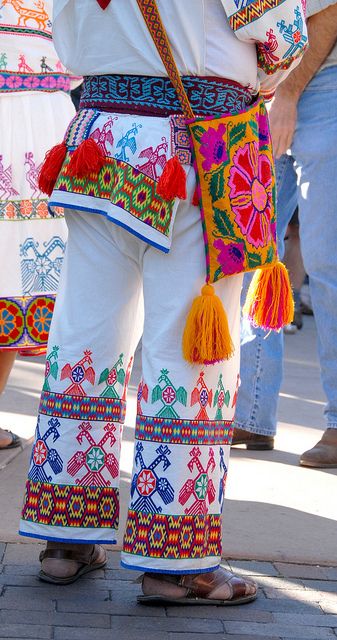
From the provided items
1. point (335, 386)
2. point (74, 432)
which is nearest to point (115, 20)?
point (74, 432)

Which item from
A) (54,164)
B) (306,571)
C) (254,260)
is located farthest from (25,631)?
(54,164)

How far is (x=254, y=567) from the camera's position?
3.24m

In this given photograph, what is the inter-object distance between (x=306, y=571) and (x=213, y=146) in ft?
3.76

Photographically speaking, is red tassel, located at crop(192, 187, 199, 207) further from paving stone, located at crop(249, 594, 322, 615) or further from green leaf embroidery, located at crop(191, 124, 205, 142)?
paving stone, located at crop(249, 594, 322, 615)

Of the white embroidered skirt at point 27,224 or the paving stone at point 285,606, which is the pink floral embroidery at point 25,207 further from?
the paving stone at point 285,606

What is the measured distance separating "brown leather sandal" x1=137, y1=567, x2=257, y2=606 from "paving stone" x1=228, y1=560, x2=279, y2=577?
0.20 meters

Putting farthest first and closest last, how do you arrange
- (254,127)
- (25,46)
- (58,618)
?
1. (25,46)
2. (254,127)
3. (58,618)

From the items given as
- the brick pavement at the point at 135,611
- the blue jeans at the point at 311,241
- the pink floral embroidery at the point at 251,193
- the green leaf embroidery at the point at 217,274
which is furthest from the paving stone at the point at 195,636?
the blue jeans at the point at 311,241

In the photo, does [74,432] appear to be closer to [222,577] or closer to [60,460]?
[60,460]

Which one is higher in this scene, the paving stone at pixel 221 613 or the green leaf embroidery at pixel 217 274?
the green leaf embroidery at pixel 217 274

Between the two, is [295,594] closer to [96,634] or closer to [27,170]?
[96,634]

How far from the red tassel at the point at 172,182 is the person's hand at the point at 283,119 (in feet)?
5.08

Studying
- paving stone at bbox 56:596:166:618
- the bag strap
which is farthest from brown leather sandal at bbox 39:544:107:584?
the bag strap

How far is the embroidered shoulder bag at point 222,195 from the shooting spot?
9.30ft
